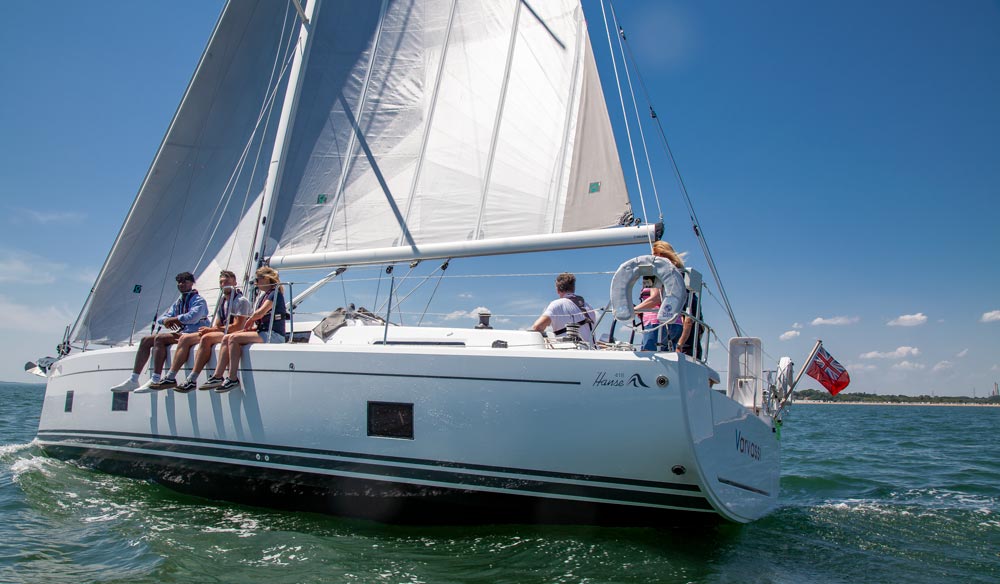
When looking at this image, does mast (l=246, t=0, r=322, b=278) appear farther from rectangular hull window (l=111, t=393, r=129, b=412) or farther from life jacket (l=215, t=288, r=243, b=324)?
rectangular hull window (l=111, t=393, r=129, b=412)

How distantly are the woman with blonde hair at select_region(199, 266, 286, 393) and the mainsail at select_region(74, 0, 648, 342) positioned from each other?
682 millimetres

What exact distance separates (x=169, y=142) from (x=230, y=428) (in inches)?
186

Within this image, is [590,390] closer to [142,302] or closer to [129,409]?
[129,409]

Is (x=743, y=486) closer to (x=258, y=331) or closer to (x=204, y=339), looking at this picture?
(x=258, y=331)

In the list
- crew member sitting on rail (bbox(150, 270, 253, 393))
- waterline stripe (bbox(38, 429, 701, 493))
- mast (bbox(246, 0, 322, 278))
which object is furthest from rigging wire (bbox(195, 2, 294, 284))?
waterline stripe (bbox(38, 429, 701, 493))

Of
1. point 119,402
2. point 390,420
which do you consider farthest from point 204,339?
point 390,420

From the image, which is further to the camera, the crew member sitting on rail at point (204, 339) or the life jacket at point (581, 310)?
the crew member sitting on rail at point (204, 339)

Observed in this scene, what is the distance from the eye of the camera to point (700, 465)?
4145 millimetres

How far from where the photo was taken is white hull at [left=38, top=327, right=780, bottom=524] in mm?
4184

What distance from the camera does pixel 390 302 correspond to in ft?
17.4

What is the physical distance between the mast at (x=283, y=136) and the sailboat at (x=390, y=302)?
3 cm

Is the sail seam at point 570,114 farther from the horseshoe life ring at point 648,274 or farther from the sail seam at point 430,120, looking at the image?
the horseshoe life ring at point 648,274

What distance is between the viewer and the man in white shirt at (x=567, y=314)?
17.8 feet

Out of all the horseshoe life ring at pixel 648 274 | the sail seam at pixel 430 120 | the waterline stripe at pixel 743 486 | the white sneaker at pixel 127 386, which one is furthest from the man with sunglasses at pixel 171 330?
the waterline stripe at pixel 743 486
